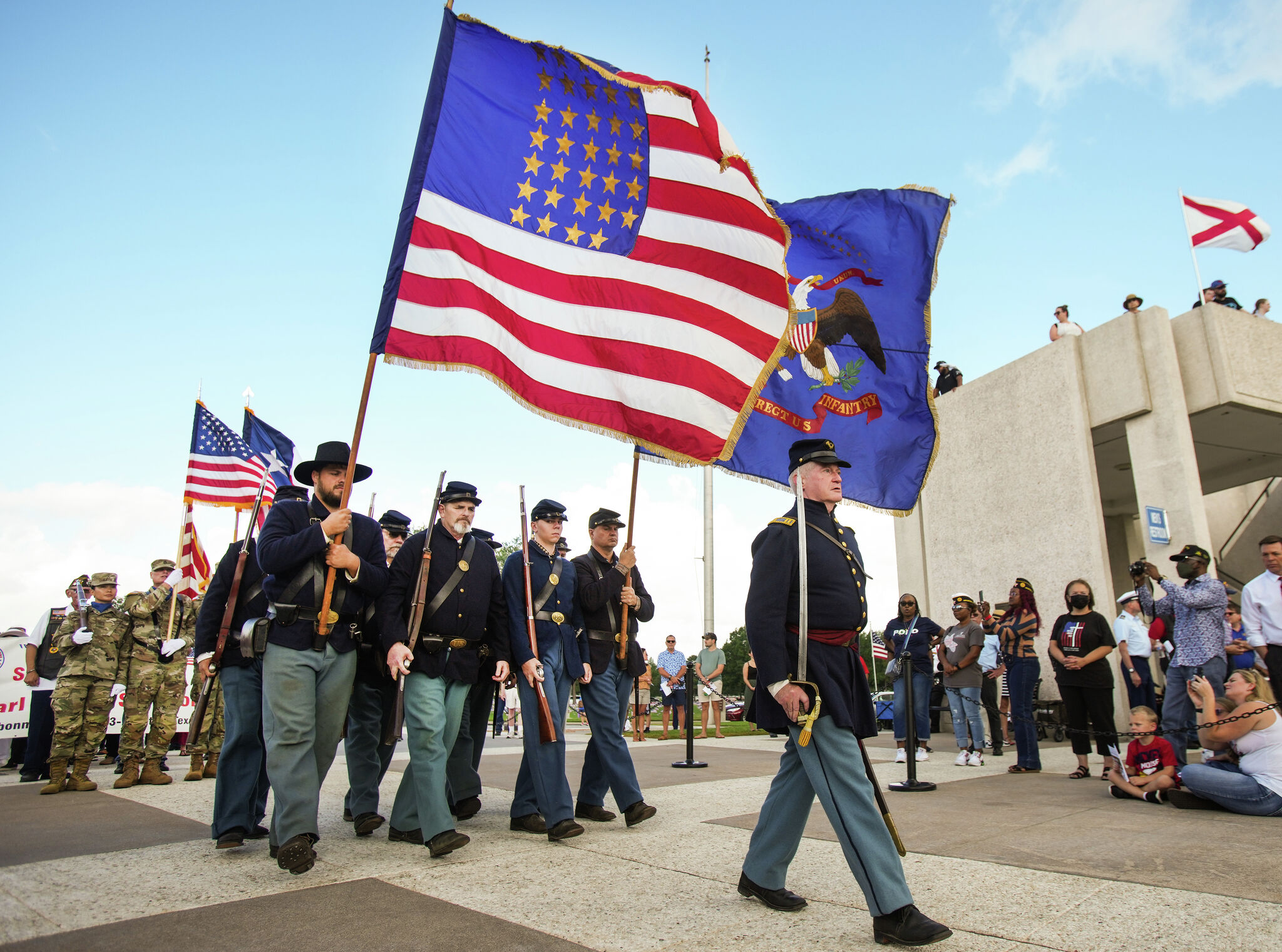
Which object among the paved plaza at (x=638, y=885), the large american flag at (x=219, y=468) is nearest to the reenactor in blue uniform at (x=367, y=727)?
the paved plaza at (x=638, y=885)

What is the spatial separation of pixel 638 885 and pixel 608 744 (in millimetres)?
1447

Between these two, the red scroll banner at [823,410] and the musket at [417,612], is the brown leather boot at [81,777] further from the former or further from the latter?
the red scroll banner at [823,410]

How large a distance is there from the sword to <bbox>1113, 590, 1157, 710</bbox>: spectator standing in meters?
6.87

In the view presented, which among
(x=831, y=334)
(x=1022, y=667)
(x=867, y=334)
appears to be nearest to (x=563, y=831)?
(x=831, y=334)

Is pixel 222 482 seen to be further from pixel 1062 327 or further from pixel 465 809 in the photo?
pixel 1062 327

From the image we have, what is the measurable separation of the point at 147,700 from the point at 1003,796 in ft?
24.9

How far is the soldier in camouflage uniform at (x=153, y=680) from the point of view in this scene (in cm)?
731

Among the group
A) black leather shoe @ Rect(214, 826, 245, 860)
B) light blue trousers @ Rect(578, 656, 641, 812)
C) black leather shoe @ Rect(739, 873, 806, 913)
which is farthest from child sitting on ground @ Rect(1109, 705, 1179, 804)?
black leather shoe @ Rect(214, 826, 245, 860)

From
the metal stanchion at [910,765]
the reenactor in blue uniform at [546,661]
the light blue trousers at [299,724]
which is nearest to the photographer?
the light blue trousers at [299,724]

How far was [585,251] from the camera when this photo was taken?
5.20m

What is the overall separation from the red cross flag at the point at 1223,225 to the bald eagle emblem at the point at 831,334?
946 cm

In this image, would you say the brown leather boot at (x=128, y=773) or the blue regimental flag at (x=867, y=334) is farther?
the brown leather boot at (x=128, y=773)

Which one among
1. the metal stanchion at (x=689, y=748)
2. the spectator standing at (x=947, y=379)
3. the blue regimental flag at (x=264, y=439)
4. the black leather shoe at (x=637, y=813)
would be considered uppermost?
the spectator standing at (x=947, y=379)

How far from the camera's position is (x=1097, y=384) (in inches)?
492
